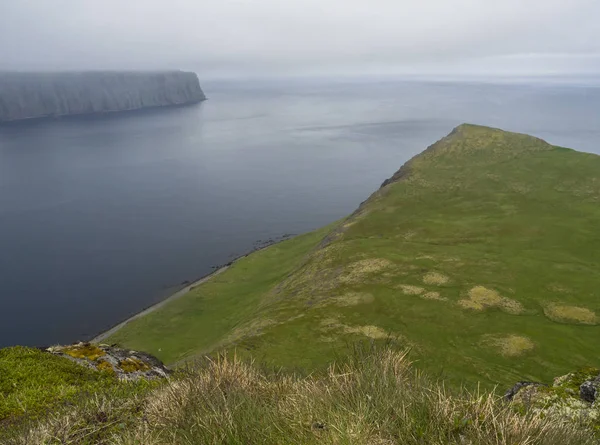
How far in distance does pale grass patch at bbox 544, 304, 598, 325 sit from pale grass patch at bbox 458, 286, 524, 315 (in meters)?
3.05

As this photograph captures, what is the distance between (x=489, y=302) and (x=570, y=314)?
8172mm

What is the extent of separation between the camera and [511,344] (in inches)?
1582

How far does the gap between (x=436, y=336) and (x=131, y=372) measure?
31.0m

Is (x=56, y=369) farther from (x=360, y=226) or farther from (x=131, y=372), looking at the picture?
(x=360, y=226)

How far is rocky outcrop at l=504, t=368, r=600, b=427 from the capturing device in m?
11.3

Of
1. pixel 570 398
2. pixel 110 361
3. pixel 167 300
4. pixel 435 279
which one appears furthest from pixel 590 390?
pixel 167 300

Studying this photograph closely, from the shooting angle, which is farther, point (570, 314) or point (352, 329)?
point (570, 314)

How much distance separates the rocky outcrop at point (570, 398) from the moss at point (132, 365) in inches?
713

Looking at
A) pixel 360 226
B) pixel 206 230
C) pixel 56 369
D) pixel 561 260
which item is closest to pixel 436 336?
pixel 561 260

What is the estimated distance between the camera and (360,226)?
85750 mm

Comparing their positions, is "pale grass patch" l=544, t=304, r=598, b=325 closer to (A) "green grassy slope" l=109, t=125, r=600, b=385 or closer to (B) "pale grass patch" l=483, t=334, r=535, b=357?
(A) "green grassy slope" l=109, t=125, r=600, b=385

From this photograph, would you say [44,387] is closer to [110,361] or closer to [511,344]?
[110,361]

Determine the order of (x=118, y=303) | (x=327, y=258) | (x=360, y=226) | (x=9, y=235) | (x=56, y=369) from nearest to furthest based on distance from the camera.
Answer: (x=56, y=369) → (x=327, y=258) → (x=360, y=226) → (x=118, y=303) → (x=9, y=235)

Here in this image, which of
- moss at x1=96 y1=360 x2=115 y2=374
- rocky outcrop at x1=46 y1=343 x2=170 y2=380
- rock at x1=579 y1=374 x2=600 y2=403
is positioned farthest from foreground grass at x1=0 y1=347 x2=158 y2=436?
rock at x1=579 y1=374 x2=600 y2=403
